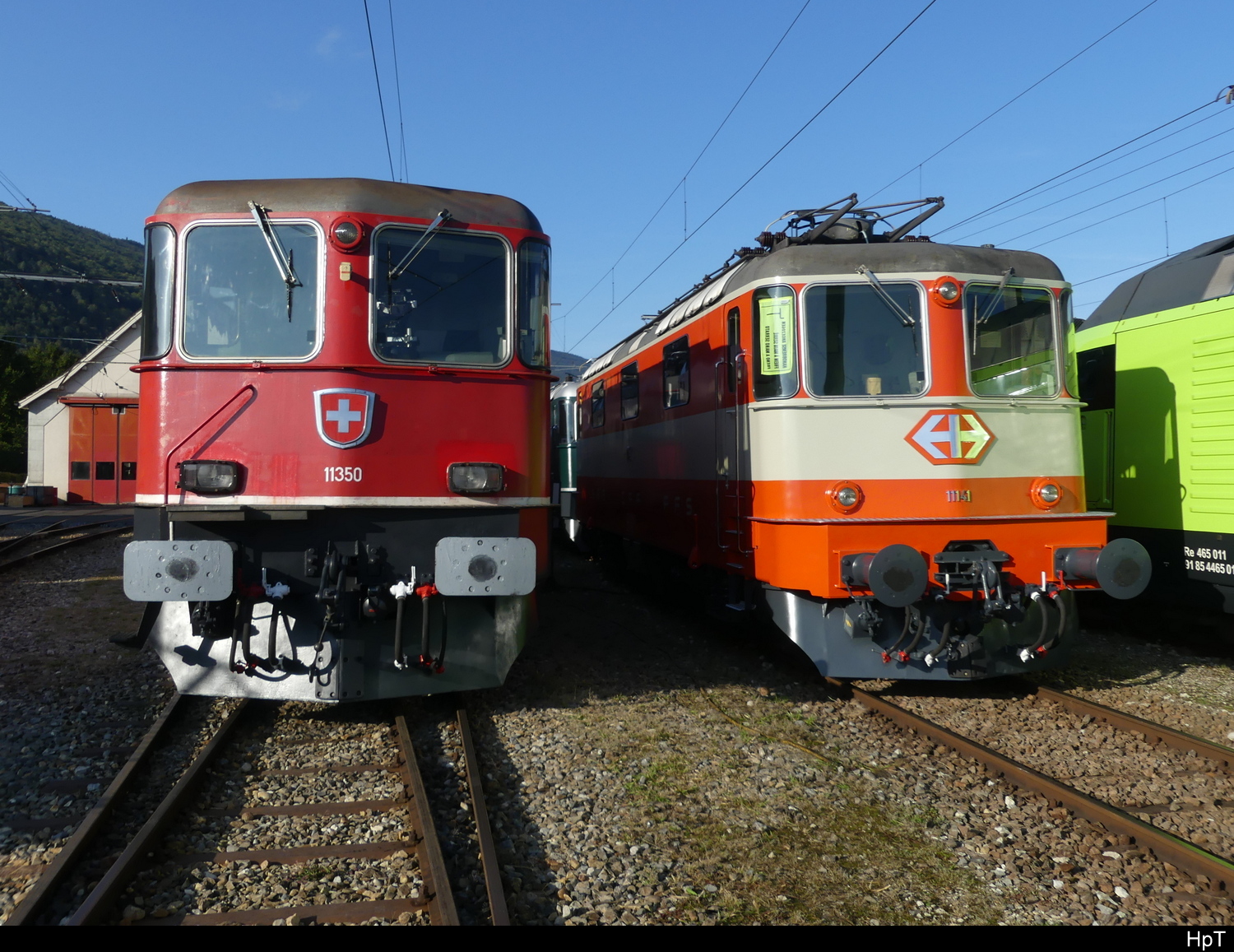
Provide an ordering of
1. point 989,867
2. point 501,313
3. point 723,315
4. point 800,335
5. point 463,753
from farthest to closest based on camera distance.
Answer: point 723,315
point 800,335
point 501,313
point 463,753
point 989,867

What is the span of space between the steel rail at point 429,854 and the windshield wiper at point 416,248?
294 cm

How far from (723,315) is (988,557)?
2.78 meters

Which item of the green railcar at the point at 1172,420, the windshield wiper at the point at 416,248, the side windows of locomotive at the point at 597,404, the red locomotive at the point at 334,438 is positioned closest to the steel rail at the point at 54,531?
the side windows of locomotive at the point at 597,404

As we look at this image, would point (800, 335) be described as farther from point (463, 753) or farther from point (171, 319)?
point (171, 319)

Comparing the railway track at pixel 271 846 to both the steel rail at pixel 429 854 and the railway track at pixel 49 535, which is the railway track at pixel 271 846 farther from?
the railway track at pixel 49 535

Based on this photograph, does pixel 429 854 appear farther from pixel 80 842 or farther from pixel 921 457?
pixel 921 457

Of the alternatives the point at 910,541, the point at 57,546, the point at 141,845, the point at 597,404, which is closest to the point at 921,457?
the point at 910,541

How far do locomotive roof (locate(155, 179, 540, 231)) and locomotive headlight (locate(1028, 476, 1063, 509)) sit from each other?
4.22m

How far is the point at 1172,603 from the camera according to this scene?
8211 millimetres

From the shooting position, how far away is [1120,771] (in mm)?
5078

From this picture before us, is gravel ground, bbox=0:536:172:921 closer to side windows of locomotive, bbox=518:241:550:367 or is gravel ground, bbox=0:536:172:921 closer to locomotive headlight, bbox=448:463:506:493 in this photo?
locomotive headlight, bbox=448:463:506:493

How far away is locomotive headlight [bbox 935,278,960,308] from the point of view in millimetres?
6312

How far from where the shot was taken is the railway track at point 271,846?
340 cm

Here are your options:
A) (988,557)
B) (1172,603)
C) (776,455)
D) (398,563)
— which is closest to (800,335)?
(776,455)
